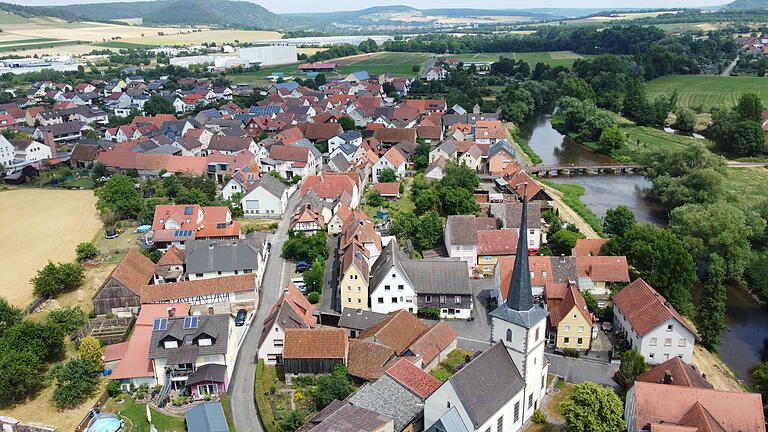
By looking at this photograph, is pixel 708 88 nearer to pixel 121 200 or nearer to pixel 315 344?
pixel 121 200

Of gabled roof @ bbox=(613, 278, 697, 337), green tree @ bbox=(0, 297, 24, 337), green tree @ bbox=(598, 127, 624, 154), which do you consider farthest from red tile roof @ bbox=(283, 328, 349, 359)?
green tree @ bbox=(598, 127, 624, 154)

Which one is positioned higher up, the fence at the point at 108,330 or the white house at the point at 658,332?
the white house at the point at 658,332

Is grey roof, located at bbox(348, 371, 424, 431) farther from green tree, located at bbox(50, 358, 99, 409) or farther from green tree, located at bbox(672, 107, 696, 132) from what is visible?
green tree, located at bbox(672, 107, 696, 132)

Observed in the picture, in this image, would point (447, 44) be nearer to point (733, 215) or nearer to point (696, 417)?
point (733, 215)

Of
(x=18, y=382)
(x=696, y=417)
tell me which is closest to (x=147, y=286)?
(x=18, y=382)

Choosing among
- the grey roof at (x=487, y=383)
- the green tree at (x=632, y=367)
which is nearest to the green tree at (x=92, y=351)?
the grey roof at (x=487, y=383)

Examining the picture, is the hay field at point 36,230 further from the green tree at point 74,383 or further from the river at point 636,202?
the river at point 636,202
